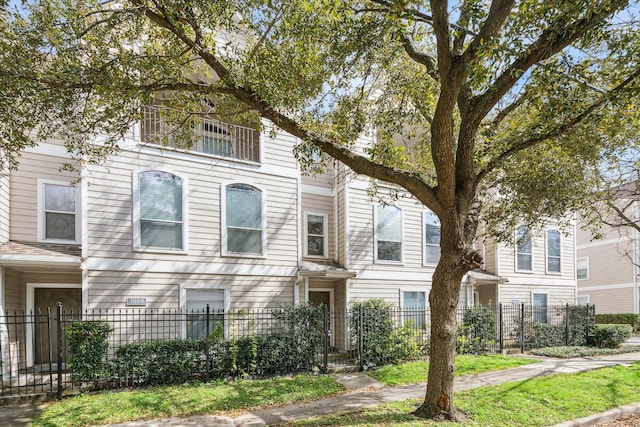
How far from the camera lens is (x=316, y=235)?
14.3m

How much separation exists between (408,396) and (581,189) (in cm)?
661

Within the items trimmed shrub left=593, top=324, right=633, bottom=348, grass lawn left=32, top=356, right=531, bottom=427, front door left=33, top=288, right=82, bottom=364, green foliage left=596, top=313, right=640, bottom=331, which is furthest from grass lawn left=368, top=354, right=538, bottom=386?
green foliage left=596, top=313, right=640, bottom=331

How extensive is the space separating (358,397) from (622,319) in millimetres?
21188

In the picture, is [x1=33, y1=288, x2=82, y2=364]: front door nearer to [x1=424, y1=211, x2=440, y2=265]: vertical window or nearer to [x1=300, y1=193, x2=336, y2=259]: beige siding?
[x1=300, y1=193, x2=336, y2=259]: beige siding

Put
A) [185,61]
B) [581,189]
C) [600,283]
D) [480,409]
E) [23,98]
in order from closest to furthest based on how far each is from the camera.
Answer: [23,98], [480,409], [185,61], [581,189], [600,283]

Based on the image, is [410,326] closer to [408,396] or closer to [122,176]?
[408,396]

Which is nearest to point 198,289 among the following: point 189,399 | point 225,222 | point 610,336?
point 225,222

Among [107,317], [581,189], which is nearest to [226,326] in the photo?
[107,317]

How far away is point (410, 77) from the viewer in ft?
30.9

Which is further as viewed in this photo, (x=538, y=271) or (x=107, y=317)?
(x=538, y=271)

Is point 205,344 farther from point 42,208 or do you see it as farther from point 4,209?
point 4,209

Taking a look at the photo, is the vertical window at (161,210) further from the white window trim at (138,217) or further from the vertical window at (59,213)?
the vertical window at (59,213)

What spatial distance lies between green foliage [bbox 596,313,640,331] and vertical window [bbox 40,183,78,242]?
26.0m

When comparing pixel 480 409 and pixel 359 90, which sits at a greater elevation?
pixel 359 90
